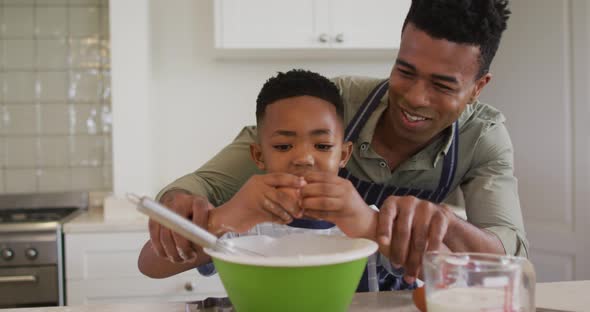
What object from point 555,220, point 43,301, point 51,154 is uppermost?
point 51,154

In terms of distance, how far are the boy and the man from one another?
0.04ft

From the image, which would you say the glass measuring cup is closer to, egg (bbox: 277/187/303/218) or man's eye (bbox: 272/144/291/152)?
egg (bbox: 277/187/303/218)

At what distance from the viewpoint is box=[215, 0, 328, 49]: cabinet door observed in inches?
90.9

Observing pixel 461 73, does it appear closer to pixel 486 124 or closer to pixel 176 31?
pixel 486 124

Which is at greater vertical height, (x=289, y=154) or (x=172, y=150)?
(x=289, y=154)

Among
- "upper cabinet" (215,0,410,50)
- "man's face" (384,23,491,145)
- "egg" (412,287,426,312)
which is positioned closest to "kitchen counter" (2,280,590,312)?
"egg" (412,287,426,312)

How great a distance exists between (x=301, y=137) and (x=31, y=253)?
4.51ft

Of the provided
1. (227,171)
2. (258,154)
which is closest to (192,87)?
(227,171)

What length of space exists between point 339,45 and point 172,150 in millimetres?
909

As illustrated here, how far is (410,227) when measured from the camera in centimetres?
78

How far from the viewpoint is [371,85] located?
1338 millimetres

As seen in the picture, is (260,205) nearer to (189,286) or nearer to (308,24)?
(189,286)

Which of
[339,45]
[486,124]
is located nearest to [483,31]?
[486,124]

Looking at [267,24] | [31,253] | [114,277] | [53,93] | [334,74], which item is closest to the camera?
[31,253]
